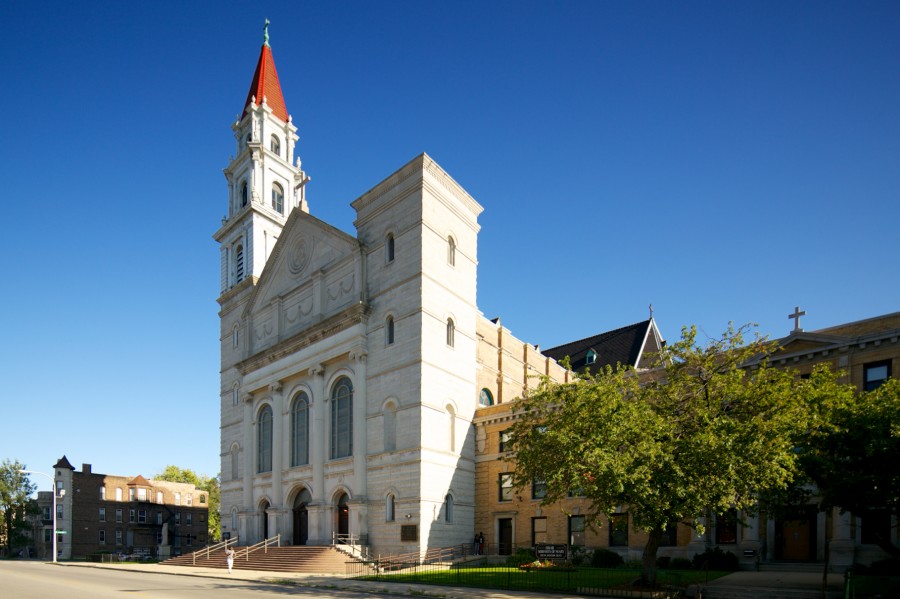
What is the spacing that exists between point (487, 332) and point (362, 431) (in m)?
11.9

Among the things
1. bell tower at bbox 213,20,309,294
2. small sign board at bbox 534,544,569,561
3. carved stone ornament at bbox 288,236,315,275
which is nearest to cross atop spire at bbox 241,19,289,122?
bell tower at bbox 213,20,309,294

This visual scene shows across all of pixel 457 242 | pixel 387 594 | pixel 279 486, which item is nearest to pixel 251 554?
pixel 279 486

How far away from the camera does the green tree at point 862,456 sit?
61.6ft

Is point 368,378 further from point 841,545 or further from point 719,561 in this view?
point 841,545

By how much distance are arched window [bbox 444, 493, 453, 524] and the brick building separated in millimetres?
45160

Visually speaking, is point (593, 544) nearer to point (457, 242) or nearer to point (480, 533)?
point (480, 533)

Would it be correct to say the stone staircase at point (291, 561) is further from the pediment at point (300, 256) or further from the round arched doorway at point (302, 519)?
the pediment at point (300, 256)

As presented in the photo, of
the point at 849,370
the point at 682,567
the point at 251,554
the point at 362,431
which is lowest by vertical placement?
the point at 251,554

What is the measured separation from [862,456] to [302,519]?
32927 millimetres

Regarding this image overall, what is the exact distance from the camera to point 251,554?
39.2 meters

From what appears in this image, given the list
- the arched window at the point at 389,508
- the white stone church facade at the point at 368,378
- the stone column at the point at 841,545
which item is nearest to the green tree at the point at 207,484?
the white stone church facade at the point at 368,378

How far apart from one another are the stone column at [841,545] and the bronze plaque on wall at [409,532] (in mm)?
18830

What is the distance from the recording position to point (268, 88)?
5816 cm

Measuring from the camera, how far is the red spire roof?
187ft
